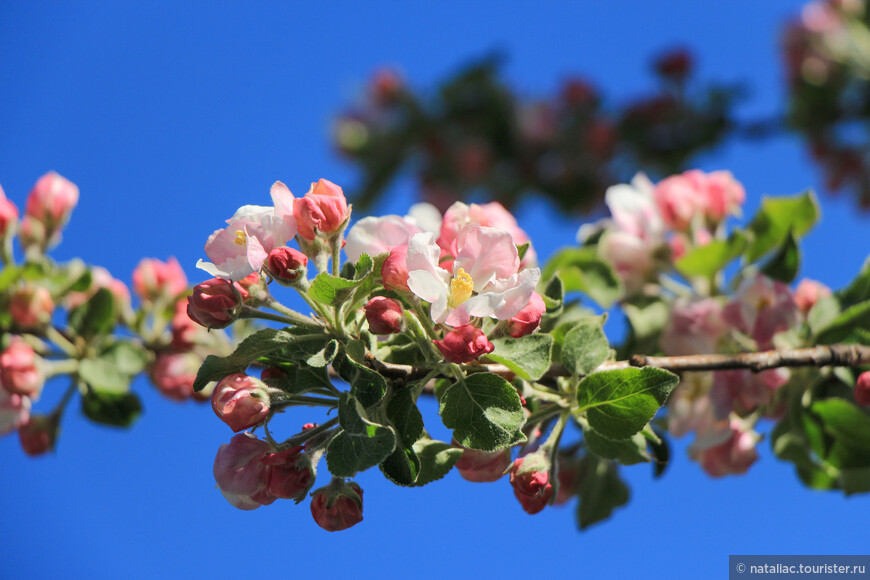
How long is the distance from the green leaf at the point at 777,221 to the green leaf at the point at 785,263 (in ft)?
0.10

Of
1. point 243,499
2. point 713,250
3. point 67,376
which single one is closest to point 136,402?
point 67,376

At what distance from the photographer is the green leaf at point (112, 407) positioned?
1572mm

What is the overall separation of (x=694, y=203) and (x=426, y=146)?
2.90m

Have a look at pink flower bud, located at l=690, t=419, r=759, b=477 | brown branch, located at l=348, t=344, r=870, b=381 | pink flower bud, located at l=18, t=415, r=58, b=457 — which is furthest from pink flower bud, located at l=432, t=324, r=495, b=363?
pink flower bud, located at l=18, t=415, r=58, b=457

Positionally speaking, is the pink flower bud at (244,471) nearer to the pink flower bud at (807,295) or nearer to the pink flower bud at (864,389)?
the pink flower bud at (864,389)

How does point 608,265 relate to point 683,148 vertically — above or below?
below

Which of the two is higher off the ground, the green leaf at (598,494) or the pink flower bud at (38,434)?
the green leaf at (598,494)

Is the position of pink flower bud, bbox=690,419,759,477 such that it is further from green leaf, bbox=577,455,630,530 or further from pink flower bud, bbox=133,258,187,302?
pink flower bud, bbox=133,258,187,302

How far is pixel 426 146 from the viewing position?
448cm

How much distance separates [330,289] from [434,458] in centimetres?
30

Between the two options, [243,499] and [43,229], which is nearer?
[243,499]

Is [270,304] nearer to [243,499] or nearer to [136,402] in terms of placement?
[243,499]

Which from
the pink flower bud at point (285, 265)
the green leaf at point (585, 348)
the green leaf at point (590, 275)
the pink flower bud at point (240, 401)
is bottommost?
the pink flower bud at point (240, 401)

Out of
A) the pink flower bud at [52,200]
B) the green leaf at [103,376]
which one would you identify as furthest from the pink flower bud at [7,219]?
the green leaf at [103,376]
